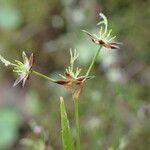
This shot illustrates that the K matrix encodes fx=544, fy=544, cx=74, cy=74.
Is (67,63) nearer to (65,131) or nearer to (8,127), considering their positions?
(8,127)

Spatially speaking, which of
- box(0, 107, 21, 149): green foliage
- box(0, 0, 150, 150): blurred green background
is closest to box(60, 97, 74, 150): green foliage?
box(0, 0, 150, 150): blurred green background

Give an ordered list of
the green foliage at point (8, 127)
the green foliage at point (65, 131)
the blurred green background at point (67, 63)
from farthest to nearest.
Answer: the green foliage at point (8, 127) → the blurred green background at point (67, 63) → the green foliage at point (65, 131)

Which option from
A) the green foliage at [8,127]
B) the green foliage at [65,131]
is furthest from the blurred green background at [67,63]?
the green foliage at [65,131]

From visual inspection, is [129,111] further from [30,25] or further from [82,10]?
[30,25]

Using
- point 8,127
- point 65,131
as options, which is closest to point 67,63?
point 8,127

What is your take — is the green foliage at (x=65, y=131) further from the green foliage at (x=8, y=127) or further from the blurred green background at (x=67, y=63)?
the green foliage at (x=8, y=127)

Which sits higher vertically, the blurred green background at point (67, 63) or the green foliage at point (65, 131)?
the blurred green background at point (67, 63)

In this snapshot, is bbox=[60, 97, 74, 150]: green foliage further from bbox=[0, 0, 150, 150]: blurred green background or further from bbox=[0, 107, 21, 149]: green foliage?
bbox=[0, 107, 21, 149]: green foliage

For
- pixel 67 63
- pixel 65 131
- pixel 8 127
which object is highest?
pixel 67 63

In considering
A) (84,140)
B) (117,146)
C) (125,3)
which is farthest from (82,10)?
(117,146)
